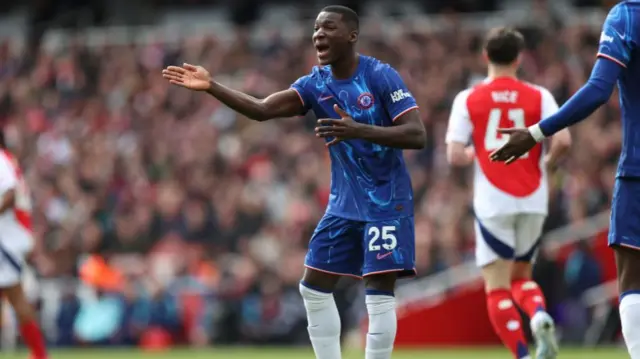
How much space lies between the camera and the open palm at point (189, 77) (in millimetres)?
7344

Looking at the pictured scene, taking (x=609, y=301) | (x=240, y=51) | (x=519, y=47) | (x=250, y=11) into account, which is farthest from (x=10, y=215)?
(x=250, y=11)

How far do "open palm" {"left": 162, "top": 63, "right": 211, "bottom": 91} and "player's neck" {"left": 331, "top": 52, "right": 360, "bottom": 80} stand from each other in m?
0.91

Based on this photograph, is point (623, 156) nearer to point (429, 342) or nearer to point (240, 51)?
point (429, 342)

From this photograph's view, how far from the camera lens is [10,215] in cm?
1221

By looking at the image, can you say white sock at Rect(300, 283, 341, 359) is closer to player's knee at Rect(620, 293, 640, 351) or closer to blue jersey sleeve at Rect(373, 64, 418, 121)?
blue jersey sleeve at Rect(373, 64, 418, 121)

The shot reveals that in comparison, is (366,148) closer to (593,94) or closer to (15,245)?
(593,94)

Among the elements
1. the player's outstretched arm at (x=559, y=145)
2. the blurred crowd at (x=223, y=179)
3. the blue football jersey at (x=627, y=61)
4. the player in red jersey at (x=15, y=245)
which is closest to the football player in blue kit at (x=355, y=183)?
the blue football jersey at (x=627, y=61)

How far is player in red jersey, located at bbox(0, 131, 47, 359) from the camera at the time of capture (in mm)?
11789

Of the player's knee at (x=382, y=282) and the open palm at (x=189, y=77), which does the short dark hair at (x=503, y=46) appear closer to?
the player's knee at (x=382, y=282)

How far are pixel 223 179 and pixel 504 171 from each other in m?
10.1

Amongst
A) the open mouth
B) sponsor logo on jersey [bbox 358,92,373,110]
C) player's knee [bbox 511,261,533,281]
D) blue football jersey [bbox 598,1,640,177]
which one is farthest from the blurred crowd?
blue football jersey [bbox 598,1,640,177]

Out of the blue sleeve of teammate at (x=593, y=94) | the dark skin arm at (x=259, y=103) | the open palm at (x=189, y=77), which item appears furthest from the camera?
the dark skin arm at (x=259, y=103)

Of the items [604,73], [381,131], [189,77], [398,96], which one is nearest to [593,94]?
[604,73]

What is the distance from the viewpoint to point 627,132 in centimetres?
689
